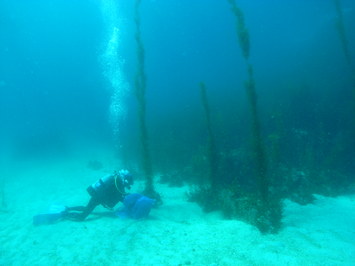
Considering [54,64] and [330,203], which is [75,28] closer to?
[54,64]

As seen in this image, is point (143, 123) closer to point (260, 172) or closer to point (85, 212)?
point (85, 212)

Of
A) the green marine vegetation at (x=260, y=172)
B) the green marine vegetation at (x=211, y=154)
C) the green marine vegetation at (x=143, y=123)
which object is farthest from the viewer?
the green marine vegetation at (x=143, y=123)

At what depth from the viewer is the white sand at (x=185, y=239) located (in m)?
5.45

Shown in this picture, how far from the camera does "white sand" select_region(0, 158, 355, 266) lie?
545cm

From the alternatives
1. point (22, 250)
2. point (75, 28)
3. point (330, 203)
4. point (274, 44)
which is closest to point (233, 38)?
point (274, 44)

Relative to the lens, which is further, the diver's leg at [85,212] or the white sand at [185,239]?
the diver's leg at [85,212]

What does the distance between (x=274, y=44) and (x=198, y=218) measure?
6836cm

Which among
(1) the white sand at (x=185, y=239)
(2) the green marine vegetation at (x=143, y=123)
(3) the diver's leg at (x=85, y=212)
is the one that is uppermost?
(2) the green marine vegetation at (x=143, y=123)

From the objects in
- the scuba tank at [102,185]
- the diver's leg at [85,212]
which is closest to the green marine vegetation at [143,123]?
the scuba tank at [102,185]

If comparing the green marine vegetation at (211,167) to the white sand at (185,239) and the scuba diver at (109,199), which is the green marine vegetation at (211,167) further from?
the scuba diver at (109,199)

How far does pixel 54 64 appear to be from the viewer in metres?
64.6

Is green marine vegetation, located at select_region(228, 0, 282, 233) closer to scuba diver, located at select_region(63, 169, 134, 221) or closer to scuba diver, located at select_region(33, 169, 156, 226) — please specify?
scuba diver, located at select_region(33, 169, 156, 226)

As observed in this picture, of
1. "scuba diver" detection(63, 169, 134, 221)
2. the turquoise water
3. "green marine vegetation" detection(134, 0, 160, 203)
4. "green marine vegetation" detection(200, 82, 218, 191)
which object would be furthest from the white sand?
"green marine vegetation" detection(200, 82, 218, 191)

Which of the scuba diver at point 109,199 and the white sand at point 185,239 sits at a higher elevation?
the scuba diver at point 109,199
